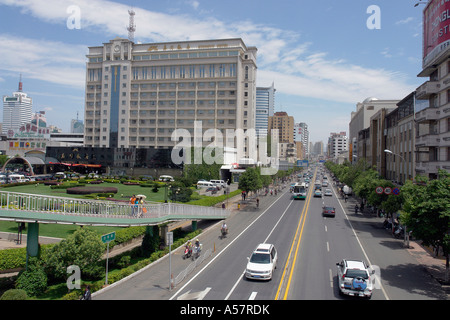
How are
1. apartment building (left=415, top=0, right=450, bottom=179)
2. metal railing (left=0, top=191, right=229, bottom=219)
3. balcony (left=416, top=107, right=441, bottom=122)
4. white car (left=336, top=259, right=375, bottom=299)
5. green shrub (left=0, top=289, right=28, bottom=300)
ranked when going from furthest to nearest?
1. balcony (left=416, top=107, right=441, bottom=122)
2. apartment building (left=415, top=0, right=450, bottom=179)
3. metal railing (left=0, top=191, right=229, bottom=219)
4. white car (left=336, top=259, right=375, bottom=299)
5. green shrub (left=0, top=289, right=28, bottom=300)

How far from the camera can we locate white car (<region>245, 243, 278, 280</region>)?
1891 centimetres

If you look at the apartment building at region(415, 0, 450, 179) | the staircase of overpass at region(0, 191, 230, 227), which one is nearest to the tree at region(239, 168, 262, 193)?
the apartment building at region(415, 0, 450, 179)

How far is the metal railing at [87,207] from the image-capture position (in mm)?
17062

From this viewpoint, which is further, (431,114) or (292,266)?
(431,114)

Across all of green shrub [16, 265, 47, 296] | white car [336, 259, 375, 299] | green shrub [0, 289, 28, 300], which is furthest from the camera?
green shrub [16, 265, 47, 296]

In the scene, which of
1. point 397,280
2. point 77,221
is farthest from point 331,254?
point 77,221

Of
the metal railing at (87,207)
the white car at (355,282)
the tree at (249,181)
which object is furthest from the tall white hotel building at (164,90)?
the white car at (355,282)

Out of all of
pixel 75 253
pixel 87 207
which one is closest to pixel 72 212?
A: pixel 87 207

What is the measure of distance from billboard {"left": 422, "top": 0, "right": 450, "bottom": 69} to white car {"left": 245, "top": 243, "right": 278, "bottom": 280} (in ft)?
87.5

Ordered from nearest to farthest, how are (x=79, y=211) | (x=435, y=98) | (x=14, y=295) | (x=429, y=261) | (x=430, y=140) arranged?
(x=14, y=295)
(x=79, y=211)
(x=429, y=261)
(x=430, y=140)
(x=435, y=98)

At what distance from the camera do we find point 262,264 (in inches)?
770

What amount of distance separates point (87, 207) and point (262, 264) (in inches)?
438

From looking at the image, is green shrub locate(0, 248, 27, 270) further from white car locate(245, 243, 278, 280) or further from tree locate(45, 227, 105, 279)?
white car locate(245, 243, 278, 280)

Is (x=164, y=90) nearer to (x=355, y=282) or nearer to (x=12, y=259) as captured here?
(x=12, y=259)
